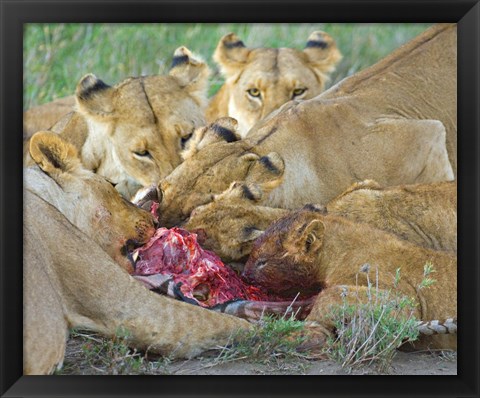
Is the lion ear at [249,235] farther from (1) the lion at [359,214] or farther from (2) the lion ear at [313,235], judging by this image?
(2) the lion ear at [313,235]

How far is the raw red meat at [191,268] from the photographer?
16.5 ft

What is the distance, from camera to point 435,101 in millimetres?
6652

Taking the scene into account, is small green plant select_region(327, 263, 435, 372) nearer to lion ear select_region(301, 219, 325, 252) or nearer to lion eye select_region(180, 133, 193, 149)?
lion ear select_region(301, 219, 325, 252)

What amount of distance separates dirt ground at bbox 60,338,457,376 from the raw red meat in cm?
41

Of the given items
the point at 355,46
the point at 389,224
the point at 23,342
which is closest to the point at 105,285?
the point at 23,342

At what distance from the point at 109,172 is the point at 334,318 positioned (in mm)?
1875

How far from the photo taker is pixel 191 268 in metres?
5.07

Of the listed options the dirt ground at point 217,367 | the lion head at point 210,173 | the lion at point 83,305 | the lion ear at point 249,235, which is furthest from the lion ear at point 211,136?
the dirt ground at point 217,367

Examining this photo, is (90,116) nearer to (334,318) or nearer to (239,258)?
(239,258)

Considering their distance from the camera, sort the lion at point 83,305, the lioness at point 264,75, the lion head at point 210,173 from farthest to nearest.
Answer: the lioness at point 264,75 → the lion head at point 210,173 → the lion at point 83,305

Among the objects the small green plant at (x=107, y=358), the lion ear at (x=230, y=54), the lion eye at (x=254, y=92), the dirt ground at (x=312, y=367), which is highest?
the lion ear at (x=230, y=54)

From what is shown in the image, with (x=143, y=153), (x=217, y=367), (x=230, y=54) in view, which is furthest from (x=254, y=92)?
(x=217, y=367)

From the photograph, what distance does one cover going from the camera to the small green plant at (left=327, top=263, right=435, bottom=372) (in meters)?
4.66
